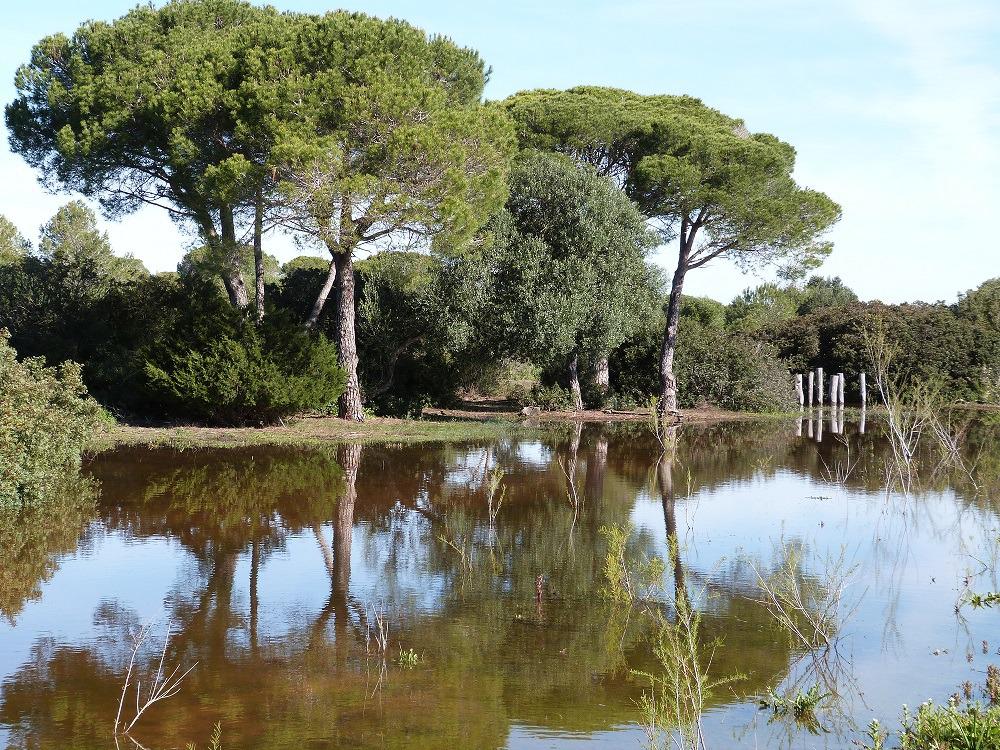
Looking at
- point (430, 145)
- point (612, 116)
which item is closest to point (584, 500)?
point (430, 145)

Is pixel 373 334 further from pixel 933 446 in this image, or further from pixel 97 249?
pixel 97 249

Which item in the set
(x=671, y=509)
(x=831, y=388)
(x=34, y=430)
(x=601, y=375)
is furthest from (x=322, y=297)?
(x=831, y=388)

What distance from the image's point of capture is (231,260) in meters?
21.7

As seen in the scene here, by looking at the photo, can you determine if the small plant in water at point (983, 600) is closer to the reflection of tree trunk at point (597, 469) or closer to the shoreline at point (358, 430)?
the reflection of tree trunk at point (597, 469)

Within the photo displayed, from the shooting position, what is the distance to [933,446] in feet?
67.3

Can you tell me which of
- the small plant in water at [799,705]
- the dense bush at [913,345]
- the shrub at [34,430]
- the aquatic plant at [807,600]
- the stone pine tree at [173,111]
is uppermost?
the stone pine tree at [173,111]

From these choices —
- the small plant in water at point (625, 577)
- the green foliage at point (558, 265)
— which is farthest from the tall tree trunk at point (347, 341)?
the small plant in water at point (625, 577)

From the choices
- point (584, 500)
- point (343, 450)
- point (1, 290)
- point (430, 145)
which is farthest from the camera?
point (1, 290)

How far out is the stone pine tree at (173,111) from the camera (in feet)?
64.7

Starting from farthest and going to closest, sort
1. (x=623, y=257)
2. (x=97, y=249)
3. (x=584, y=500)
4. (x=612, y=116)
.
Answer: (x=97, y=249) < (x=612, y=116) < (x=623, y=257) < (x=584, y=500)

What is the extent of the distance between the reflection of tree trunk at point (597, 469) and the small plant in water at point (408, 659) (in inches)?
265

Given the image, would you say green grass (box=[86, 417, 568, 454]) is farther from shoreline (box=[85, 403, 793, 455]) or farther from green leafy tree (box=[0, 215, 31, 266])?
green leafy tree (box=[0, 215, 31, 266])

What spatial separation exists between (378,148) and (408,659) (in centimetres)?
1475

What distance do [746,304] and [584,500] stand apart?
42.7 metres
